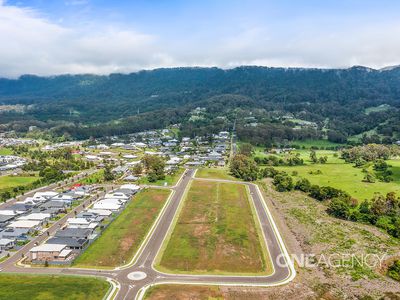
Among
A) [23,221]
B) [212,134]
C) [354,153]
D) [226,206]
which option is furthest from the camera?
[212,134]

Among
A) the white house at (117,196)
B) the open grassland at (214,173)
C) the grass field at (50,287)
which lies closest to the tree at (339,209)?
the open grassland at (214,173)

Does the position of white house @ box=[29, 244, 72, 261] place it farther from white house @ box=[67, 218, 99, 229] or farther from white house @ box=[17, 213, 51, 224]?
white house @ box=[17, 213, 51, 224]

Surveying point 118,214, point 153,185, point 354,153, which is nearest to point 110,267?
point 118,214

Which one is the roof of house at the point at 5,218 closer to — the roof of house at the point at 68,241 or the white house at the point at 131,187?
the roof of house at the point at 68,241

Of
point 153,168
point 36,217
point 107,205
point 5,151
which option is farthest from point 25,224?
point 5,151

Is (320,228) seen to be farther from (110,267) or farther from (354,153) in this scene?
(354,153)

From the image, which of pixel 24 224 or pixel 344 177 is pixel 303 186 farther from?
pixel 24 224
